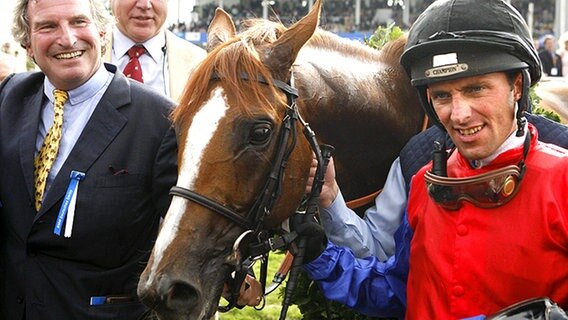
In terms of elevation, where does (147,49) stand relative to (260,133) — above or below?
below

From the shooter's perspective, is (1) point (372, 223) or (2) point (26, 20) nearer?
(1) point (372, 223)

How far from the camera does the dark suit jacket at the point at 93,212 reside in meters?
2.74

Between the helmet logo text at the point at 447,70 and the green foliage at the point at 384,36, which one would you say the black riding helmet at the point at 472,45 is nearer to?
the helmet logo text at the point at 447,70

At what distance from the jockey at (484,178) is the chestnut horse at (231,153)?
0.46 metres

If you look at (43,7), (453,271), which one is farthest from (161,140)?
(453,271)

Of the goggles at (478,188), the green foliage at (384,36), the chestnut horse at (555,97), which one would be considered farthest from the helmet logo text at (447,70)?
the chestnut horse at (555,97)

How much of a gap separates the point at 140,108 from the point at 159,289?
875 millimetres

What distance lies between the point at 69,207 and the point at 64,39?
60 centimetres

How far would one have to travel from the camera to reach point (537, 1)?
127ft

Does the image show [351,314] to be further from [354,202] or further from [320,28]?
[320,28]

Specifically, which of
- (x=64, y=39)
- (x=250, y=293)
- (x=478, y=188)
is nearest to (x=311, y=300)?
(x=250, y=293)

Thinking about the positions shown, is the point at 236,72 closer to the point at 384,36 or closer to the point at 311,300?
the point at 311,300

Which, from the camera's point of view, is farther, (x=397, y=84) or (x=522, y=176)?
(x=397, y=84)

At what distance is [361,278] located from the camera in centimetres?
256
